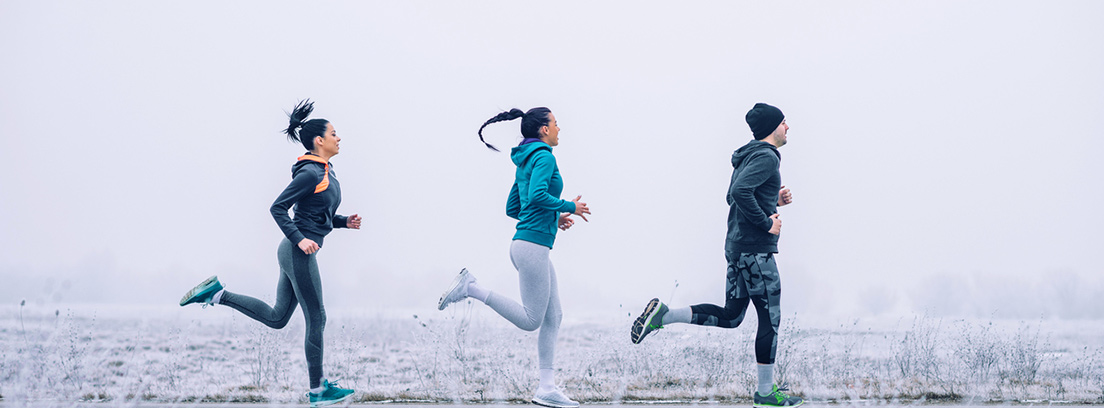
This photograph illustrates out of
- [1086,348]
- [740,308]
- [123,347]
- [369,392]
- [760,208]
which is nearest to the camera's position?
[760,208]

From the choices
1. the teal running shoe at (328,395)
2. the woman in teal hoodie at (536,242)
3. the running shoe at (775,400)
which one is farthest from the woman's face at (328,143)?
the running shoe at (775,400)

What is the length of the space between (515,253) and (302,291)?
1.54 meters

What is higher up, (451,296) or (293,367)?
(451,296)

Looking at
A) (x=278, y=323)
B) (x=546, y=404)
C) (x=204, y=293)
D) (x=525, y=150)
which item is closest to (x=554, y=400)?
(x=546, y=404)

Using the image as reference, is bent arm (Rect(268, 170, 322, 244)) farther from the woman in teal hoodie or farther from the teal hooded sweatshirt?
the teal hooded sweatshirt

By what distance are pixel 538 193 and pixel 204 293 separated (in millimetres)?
2695

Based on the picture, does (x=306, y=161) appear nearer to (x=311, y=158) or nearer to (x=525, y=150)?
(x=311, y=158)

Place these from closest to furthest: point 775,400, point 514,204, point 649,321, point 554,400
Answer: point 775,400 → point 554,400 → point 649,321 → point 514,204

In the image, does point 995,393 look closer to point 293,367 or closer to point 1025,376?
point 1025,376

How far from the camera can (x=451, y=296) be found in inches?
213

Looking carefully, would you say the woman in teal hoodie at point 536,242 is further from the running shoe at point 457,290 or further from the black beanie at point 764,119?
the black beanie at point 764,119

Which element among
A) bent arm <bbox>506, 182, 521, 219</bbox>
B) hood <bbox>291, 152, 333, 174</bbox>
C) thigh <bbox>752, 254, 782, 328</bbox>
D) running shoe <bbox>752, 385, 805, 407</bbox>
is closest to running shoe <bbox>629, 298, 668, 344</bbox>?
thigh <bbox>752, 254, 782, 328</bbox>

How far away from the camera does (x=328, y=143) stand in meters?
5.64

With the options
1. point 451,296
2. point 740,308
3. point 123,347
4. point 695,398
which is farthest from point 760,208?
point 123,347
